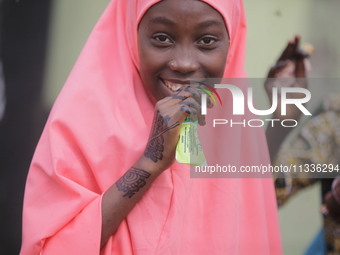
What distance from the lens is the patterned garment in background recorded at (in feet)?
6.64

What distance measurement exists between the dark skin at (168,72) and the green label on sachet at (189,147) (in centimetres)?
2

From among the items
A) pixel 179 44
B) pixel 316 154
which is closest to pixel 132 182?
pixel 179 44

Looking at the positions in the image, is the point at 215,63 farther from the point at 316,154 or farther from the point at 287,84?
the point at 316,154

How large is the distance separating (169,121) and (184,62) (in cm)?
16

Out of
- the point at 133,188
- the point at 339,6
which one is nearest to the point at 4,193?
the point at 133,188

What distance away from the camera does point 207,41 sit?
4.84 feet

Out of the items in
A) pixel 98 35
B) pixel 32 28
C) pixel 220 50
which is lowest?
pixel 220 50

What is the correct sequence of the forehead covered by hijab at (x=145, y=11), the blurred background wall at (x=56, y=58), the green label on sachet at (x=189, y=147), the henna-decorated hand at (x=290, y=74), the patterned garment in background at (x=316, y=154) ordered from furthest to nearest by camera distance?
1. the blurred background wall at (x=56, y=58)
2. the patterned garment in background at (x=316, y=154)
3. the henna-decorated hand at (x=290, y=74)
4. the forehead covered by hijab at (x=145, y=11)
5. the green label on sachet at (x=189, y=147)

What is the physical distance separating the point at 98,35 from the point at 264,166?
24.7 inches

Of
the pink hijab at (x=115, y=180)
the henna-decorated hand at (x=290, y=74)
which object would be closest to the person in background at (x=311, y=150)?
the henna-decorated hand at (x=290, y=74)

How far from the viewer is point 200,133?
5.25ft

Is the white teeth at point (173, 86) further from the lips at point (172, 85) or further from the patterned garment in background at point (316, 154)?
the patterned garment in background at point (316, 154)

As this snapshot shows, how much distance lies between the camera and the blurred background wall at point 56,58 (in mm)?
2568

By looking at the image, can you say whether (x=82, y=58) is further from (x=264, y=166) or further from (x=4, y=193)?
(x=4, y=193)
